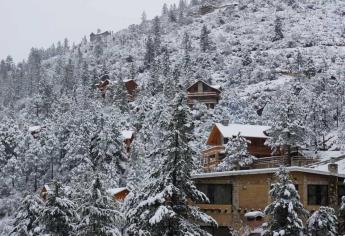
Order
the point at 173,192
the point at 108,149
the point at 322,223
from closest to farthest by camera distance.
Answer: the point at 173,192 → the point at 322,223 → the point at 108,149

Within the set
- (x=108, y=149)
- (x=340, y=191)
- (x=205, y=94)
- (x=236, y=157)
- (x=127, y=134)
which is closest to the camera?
(x=340, y=191)

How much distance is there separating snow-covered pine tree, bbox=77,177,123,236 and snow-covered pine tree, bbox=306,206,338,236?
36.7 ft

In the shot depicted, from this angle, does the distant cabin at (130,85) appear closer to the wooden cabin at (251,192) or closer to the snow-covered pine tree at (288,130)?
the snow-covered pine tree at (288,130)

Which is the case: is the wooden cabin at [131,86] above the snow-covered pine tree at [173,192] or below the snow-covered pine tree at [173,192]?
above

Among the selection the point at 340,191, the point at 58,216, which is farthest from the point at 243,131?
the point at 58,216

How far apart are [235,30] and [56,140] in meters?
97.8

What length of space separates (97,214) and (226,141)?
1420 inches

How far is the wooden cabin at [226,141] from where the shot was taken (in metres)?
70.7

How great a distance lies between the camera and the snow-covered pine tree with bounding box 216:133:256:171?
5928cm

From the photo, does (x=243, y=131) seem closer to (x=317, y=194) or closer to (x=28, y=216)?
(x=317, y=194)

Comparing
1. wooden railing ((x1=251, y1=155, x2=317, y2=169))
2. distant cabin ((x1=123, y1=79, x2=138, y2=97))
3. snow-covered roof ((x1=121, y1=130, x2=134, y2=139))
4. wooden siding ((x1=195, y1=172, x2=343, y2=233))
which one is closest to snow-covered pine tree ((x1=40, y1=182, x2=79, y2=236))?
wooden siding ((x1=195, y1=172, x2=343, y2=233))

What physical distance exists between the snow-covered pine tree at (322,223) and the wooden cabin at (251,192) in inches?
335

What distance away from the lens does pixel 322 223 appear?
3475 centimetres

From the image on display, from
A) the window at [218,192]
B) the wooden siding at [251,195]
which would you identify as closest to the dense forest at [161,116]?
the window at [218,192]
